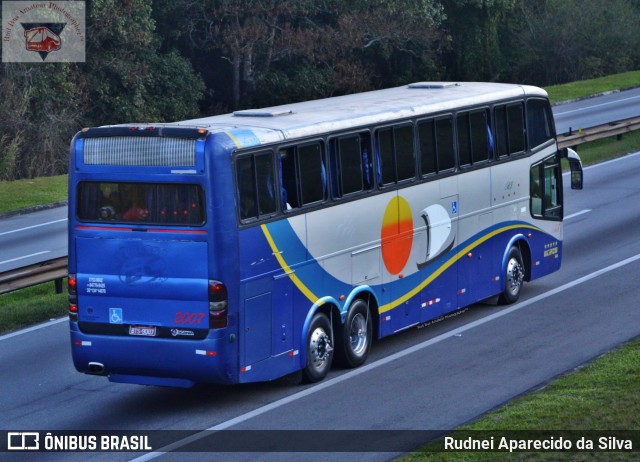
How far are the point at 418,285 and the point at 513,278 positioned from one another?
9.49ft

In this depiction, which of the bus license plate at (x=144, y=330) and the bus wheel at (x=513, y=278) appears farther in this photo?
the bus wheel at (x=513, y=278)

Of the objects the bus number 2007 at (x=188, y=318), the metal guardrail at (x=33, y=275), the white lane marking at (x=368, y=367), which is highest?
the bus number 2007 at (x=188, y=318)

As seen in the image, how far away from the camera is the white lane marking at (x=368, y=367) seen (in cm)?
1243

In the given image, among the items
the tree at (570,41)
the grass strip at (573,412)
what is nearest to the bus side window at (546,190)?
the grass strip at (573,412)

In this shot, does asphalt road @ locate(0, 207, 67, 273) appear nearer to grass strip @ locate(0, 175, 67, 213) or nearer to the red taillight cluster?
grass strip @ locate(0, 175, 67, 213)

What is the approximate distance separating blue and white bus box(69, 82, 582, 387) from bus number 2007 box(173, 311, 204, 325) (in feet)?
0.05

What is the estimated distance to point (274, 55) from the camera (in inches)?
2168

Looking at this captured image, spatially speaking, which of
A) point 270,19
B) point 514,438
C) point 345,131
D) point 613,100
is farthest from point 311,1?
point 514,438

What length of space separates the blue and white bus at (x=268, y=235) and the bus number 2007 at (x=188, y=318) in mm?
14

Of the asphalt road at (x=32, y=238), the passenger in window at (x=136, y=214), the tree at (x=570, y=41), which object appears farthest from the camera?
the tree at (x=570, y=41)

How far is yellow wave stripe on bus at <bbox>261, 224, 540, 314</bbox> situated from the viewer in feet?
45.0

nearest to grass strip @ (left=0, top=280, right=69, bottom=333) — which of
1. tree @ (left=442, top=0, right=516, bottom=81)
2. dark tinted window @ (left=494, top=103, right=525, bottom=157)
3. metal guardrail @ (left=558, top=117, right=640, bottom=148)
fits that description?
dark tinted window @ (left=494, top=103, right=525, bottom=157)

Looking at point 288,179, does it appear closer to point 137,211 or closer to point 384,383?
point 137,211

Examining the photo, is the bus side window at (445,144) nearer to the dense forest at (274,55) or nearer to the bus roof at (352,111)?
the bus roof at (352,111)
